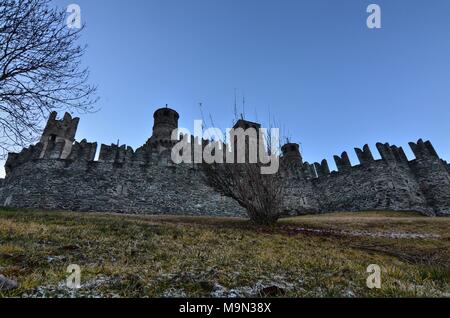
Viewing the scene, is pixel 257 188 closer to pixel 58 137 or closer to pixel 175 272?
pixel 175 272

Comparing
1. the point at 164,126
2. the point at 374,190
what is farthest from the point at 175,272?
the point at 164,126

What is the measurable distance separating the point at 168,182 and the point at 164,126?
38.2ft

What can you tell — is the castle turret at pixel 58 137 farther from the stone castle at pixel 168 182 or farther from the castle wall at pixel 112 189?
the castle wall at pixel 112 189

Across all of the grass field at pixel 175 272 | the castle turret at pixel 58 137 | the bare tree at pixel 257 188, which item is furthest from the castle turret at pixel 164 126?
the grass field at pixel 175 272

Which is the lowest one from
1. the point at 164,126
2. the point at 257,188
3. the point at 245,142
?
the point at 257,188

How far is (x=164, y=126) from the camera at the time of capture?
3228 cm

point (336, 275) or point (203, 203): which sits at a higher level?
point (203, 203)

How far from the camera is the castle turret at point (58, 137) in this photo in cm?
2131

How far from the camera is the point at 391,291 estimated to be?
3.17 meters

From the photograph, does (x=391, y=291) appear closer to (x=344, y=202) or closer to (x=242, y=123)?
(x=242, y=123)

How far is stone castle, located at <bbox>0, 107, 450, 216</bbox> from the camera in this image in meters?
19.9
